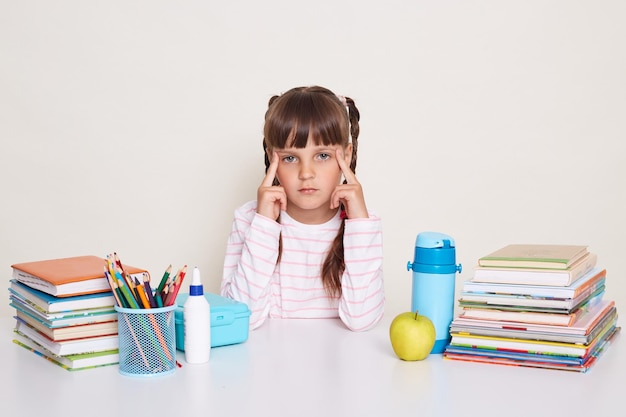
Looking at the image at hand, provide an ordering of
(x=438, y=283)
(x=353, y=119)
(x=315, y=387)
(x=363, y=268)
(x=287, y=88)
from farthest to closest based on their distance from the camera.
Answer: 1. (x=287, y=88)
2. (x=353, y=119)
3. (x=363, y=268)
4. (x=438, y=283)
5. (x=315, y=387)

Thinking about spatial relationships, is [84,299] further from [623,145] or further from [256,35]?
[623,145]

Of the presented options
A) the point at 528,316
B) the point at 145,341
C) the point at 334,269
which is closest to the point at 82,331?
the point at 145,341

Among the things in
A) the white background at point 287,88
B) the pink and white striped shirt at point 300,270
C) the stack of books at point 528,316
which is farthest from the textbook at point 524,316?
the white background at point 287,88

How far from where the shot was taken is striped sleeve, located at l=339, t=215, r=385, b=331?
176 cm

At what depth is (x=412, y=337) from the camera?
1388mm

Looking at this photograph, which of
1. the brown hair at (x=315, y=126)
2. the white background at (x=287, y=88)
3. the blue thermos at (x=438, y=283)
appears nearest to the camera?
the blue thermos at (x=438, y=283)

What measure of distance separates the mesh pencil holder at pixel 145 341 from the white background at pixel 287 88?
1.56m

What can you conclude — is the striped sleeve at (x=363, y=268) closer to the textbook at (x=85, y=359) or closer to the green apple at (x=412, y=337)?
the green apple at (x=412, y=337)

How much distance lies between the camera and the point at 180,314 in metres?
1.44

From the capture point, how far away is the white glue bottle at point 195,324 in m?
1.38

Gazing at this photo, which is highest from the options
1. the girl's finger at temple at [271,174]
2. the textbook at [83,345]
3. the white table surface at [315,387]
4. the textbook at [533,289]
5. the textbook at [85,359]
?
the girl's finger at temple at [271,174]

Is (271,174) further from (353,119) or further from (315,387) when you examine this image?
(315,387)

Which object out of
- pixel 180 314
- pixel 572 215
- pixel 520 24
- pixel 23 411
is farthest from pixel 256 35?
pixel 23 411

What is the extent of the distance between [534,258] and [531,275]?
4 centimetres
